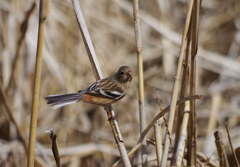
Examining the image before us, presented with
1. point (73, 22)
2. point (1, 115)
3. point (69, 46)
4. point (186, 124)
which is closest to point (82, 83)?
point (69, 46)

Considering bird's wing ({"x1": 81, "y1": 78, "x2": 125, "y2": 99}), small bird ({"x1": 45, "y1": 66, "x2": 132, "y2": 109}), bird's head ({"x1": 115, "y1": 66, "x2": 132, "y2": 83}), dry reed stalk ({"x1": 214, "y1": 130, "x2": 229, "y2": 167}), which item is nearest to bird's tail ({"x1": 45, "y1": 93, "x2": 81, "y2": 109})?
small bird ({"x1": 45, "y1": 66, "x2": 132, "y2": 109})

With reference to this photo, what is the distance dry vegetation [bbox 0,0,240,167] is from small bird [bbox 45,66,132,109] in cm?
97

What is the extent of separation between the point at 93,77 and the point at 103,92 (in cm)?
215

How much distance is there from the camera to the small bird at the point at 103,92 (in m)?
2.60

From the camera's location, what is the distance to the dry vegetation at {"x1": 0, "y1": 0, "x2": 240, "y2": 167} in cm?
403

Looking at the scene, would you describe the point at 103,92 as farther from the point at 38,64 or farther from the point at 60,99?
the point at 38,64

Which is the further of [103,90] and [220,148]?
[103,90]

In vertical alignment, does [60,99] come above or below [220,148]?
above

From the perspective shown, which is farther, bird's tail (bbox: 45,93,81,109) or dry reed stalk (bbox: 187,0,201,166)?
bird's tail (bbox: 45,93,81,109)

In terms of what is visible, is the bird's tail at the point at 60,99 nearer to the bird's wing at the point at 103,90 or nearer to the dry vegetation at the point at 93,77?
the bird's wing at the point at 103,90

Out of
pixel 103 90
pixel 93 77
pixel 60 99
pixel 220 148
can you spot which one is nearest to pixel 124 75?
pixel 103 90

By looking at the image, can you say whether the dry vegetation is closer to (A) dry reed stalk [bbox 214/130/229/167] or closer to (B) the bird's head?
(B) the bird's head

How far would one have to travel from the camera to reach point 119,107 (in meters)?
5.03

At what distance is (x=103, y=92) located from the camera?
2.92 m
